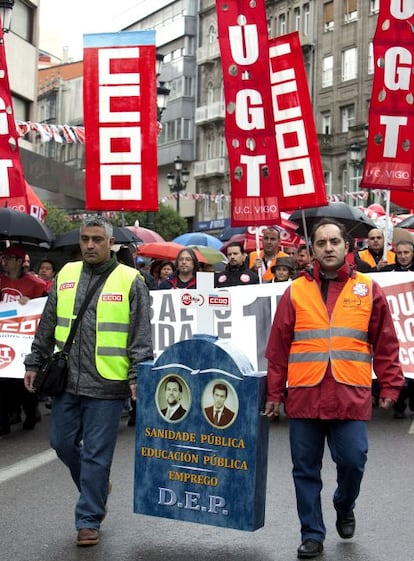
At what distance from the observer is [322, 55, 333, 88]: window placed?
180 ft

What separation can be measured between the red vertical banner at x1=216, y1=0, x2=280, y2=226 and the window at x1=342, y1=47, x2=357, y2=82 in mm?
41269

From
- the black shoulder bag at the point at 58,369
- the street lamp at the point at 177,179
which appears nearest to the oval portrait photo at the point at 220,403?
the black shoulder bag at the point at 58,369

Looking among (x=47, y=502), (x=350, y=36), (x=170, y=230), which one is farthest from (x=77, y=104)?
(x=47, y=502)

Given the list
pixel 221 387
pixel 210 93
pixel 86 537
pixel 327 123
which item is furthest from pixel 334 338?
pixel 210 93

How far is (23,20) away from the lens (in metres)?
34.0

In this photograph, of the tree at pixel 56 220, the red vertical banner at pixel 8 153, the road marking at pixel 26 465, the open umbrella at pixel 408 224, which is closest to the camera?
the road marking at pixel 26 465

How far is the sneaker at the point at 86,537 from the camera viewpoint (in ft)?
19.8

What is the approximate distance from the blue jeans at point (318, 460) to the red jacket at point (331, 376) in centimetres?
10

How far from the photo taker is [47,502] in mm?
7199

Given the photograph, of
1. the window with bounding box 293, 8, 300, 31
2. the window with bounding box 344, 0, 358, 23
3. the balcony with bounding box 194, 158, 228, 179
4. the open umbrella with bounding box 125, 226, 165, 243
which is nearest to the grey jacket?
the open umbrella with bounding box 125, 226, 165, 243

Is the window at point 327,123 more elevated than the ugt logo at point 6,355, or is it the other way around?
the window at point 327,123

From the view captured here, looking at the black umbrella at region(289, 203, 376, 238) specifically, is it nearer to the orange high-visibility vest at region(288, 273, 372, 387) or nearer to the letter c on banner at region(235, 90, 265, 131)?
the letter c on banner at region(235, 90, 265, 131)

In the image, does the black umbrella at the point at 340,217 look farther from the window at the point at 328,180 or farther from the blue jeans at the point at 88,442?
the window at the point at 328,180

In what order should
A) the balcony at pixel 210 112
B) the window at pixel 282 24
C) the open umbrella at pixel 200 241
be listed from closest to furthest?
the open umbrella at pixel 200 241, the window at pixel 282 24, the balcony at pixel 210 112
